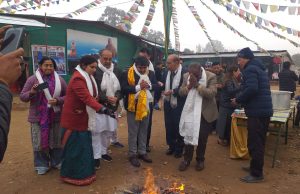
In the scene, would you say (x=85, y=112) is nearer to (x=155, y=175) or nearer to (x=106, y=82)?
(x=106, y=82)

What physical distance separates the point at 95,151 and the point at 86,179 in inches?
23.0

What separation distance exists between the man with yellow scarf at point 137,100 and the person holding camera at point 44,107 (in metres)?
1.15

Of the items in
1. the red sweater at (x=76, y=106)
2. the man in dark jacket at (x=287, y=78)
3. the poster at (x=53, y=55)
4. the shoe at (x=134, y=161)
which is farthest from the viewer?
the poster at (x=53, y=55)

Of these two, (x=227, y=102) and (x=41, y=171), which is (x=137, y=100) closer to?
(x=41, y=171)

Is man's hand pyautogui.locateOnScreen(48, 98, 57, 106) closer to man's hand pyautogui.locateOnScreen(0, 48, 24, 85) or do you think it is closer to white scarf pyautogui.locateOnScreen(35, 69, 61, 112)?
white scarf pyautogui.locateOnScreen(35, 69, 61, 112)

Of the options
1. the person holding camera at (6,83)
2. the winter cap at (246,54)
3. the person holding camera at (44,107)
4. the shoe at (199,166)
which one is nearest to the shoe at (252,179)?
the shoe at (199,166)

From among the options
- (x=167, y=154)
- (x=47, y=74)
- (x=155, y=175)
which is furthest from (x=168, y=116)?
(x=47, y=74)

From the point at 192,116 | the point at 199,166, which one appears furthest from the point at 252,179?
the point at 192,116

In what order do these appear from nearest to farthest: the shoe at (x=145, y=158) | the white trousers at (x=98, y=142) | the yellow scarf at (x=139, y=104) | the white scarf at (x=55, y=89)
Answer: the white scarf at (x=55, y=89) < the white trousers at (x=98, y=142) < the yellow scarf at (x=139, y=104) < the shoe at (x=145, y=158)

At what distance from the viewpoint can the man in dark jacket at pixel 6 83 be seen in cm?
130

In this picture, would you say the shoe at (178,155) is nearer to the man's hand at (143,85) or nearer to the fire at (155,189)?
the fire at (155,189)

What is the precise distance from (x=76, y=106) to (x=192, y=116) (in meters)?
1.91

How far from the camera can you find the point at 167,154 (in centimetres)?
611

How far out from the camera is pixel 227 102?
22.2 ft
